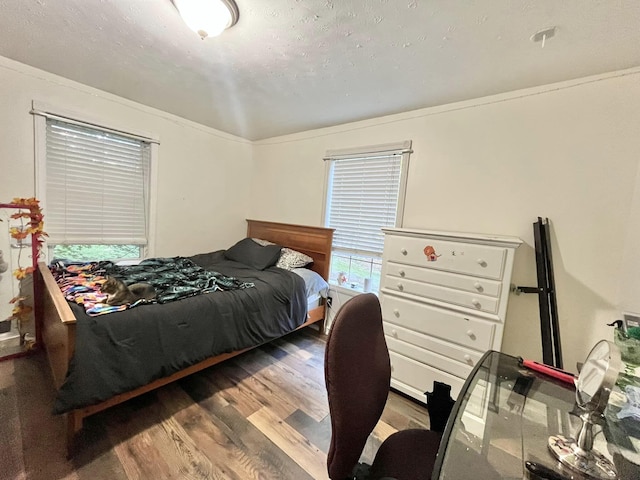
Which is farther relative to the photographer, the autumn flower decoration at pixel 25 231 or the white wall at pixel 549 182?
the autumn flower decoration at pixel 25 231

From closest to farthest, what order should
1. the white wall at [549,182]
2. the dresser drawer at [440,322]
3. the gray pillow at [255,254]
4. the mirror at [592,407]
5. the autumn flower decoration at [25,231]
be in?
the mirror at [592,407]
the white wall at [549,182]
the dresser drawer at [440,322]
the autumn flower decoration at [25,231]
the gray pillow at [255,254]

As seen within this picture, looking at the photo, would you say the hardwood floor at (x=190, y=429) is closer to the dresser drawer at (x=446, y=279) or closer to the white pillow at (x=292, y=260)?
the dresser drawer at (x=446, y=279)

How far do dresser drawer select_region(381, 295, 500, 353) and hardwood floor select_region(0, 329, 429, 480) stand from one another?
2.00ft

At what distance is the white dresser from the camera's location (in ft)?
5.58

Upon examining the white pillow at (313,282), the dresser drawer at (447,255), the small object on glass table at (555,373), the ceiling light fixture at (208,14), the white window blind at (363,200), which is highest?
the ceiling light fixture at (208,14)

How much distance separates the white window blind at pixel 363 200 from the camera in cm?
265

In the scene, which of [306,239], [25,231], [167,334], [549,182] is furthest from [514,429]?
[25,231]

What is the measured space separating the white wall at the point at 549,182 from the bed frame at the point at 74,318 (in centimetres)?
111

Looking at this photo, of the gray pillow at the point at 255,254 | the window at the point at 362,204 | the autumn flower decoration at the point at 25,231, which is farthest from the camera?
the gray pillow at the point at 255,254

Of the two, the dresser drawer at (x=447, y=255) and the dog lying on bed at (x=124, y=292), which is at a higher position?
the dresser drawer at (x=447, y=255)

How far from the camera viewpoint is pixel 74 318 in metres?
1.32

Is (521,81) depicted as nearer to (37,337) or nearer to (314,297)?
(314,297)

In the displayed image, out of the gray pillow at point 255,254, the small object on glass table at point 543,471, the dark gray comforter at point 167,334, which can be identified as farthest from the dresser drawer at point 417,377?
the gray pillow at point 255,254

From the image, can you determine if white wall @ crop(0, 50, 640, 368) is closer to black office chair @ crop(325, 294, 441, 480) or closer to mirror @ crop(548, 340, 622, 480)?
mirror @ crop(548, 340, 622, 480)
